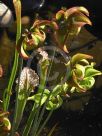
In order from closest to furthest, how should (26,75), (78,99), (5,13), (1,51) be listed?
(26,75), (78,99), (1,51), (5,13)

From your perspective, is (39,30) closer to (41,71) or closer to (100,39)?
(41,71)

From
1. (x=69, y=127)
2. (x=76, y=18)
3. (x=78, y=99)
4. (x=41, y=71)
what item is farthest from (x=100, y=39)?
(x=76, y=18)

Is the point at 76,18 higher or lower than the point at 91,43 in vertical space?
higher

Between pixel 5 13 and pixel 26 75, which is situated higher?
pixel 26 75

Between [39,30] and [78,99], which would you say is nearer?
[39,30]

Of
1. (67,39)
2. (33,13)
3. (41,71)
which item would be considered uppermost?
(67,39)

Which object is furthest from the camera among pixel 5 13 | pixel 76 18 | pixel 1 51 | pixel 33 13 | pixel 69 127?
pixel 33 13

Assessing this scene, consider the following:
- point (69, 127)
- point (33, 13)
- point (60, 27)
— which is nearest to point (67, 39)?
point (60, 27)

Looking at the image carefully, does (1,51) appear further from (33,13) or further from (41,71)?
(41,71)

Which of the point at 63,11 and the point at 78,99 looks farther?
the point at 78,99
